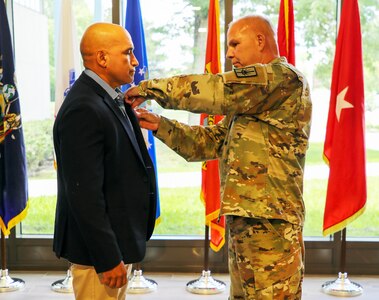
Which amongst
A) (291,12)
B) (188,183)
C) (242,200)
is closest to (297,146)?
(242,200)

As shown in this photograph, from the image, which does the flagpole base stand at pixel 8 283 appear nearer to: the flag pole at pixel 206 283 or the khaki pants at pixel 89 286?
the flag pole at pixel 206 283

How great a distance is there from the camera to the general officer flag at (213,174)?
12.4ft

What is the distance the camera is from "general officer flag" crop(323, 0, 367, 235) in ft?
11.9

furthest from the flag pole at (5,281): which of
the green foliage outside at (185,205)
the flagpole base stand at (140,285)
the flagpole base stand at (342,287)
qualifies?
the flagpole base stand at (342,287)

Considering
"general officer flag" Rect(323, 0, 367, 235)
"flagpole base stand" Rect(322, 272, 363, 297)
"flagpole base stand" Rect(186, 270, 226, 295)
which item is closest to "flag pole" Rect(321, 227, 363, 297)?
"flagpole base stand" Rect(322, 272, 363, 297)

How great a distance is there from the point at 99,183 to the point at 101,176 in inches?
1.0

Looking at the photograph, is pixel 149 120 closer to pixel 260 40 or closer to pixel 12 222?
pixel 260 40

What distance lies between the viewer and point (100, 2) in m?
4.17

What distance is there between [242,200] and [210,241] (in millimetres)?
1867

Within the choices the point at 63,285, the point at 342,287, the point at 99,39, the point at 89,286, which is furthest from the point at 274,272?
the point at 63,285

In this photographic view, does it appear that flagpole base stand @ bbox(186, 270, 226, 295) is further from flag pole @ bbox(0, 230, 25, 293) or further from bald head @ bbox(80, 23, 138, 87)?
bald head @ bbox(80, 23, 138, 87)

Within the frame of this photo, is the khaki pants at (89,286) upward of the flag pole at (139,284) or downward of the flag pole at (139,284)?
upward

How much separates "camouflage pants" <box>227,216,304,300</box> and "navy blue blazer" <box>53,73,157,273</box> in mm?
396

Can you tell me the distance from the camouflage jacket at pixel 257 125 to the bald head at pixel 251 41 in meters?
0.06
